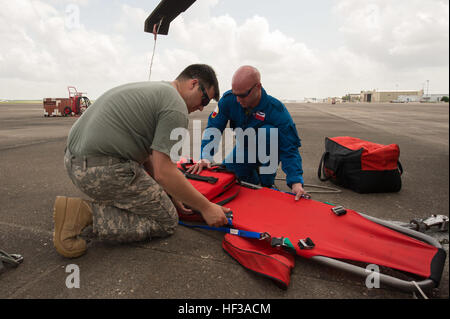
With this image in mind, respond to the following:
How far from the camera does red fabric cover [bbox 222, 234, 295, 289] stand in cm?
160

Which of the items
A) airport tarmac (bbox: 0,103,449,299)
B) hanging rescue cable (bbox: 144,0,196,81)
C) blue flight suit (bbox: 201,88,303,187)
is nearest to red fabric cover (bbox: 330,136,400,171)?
airport tarmac (bbox: 0,103,449,299)

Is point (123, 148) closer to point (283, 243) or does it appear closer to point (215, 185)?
point (215, 185)

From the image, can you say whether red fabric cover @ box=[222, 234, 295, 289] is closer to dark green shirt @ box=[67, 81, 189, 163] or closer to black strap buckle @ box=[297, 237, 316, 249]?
black strap buckle @ box=[297, 237, 316, 249]

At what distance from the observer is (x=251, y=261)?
5.66 feet

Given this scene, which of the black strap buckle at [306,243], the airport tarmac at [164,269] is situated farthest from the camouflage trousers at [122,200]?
the black strap buckle at [306,243]

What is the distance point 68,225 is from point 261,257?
52.8 inches

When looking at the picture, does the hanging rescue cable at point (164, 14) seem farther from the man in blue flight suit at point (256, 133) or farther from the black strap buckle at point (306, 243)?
the black strap buckle at point (306, 243)

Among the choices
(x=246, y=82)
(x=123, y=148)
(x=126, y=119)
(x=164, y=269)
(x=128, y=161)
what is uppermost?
(x=246, y=82)

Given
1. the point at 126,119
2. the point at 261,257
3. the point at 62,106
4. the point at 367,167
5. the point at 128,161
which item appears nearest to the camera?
the point at 261,257

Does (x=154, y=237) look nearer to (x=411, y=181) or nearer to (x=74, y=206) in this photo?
(x=74, y=206)

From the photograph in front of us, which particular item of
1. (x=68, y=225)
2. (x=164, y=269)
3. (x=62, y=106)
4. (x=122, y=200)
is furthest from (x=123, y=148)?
(x=62, y=106)

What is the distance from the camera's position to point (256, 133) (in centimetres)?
309

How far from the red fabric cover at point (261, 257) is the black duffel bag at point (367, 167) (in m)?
1.90

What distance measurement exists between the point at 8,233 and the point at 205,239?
1.66m
